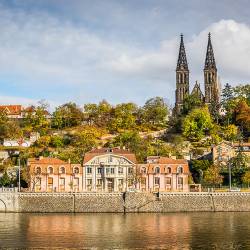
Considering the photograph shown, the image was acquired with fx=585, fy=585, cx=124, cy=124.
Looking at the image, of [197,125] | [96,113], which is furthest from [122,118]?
[197,125]

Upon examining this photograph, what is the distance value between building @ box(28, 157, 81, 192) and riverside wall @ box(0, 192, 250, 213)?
8.06 metres

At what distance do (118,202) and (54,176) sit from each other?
46.7 feet

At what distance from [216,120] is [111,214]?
6014 cm

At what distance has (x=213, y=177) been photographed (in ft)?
306

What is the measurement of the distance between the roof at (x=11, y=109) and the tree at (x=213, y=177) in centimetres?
5810

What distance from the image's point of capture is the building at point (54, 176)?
90.2 m

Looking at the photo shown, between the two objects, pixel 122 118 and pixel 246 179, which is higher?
pixel 122 118

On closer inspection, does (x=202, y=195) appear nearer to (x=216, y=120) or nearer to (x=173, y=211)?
(x=173, y=211)

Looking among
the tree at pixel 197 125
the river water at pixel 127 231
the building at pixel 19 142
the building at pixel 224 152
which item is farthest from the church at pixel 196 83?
the river water at pixel 127 231

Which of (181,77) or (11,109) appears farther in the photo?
(181,77)

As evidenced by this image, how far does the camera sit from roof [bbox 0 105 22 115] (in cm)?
13800

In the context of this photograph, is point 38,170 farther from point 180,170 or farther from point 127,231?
point 127,231

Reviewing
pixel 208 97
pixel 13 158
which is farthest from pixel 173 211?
pixel 208 97

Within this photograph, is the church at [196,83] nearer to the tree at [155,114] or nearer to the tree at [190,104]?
the tree at [190,104]
